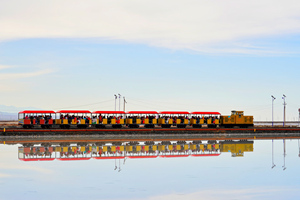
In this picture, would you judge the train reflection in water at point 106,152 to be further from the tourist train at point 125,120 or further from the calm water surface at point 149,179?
the tourist train at point 125,120

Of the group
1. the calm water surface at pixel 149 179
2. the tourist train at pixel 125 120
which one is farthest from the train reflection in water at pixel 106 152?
the tourist train at pixel 125 120

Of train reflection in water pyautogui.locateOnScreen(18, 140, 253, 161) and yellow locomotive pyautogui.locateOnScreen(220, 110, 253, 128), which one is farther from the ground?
yellow locomotive pyautogui.locateOnScreen(220, 110, 253, 128)

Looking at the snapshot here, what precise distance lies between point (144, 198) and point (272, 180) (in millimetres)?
8980

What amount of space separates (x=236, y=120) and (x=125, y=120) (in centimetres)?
1909

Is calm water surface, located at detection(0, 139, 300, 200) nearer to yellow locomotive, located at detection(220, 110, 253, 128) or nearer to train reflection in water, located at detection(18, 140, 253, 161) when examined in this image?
train reflection in water, located at detection(18, 140, 253, 161)

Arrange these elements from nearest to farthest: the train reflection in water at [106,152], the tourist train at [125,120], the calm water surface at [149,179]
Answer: the calm water surface at [149,179] < the train reflection in water at [106,152] < the tourist train at [125,120]

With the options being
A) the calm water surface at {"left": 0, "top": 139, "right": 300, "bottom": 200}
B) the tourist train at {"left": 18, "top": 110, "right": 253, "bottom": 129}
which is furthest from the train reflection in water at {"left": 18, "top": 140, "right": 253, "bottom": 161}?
the tourist train at {"left": 18, "top": 110, "right": 253, "bottom": 129}

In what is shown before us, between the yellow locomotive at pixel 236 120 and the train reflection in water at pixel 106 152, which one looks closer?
the train reflection in water at pixel 106 152

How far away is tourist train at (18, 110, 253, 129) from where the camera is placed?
62.6m

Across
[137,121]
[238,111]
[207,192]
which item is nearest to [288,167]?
[207,192]

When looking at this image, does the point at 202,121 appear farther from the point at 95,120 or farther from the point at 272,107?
the point at 272,107

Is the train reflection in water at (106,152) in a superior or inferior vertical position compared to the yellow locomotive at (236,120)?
inferior

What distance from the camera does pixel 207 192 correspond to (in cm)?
2192

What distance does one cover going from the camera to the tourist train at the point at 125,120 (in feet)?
205
